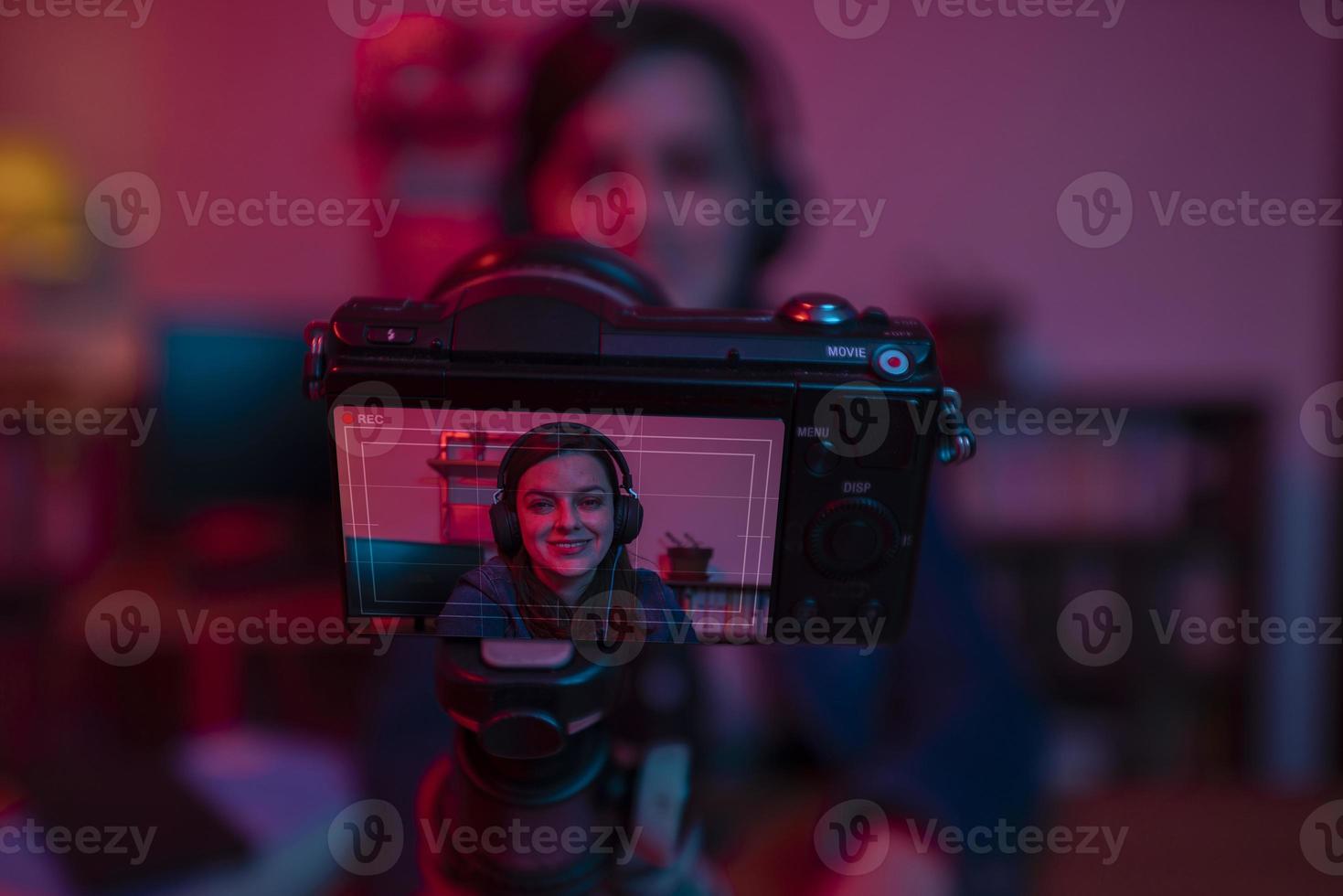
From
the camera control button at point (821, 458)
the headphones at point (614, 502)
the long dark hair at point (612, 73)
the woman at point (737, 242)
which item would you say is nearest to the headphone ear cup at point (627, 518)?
the headphones at point (614, 502)

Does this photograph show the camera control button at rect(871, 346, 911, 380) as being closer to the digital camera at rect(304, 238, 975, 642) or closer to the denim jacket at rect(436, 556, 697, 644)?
the digital camera at rect(304, 238, 975, 642)

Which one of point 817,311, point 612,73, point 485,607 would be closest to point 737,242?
point 612,73

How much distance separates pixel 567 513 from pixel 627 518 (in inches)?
1.5

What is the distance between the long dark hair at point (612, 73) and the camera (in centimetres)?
113

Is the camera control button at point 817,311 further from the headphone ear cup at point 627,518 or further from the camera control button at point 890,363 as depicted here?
the headphone ear cup at point 627,518

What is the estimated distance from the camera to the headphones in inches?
19.7

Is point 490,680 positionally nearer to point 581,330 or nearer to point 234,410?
point 581,330

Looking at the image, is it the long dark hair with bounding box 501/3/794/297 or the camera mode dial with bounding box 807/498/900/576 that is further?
the long dark hair with bounding box 501/3/794/297

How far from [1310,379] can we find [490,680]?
7.39 ft

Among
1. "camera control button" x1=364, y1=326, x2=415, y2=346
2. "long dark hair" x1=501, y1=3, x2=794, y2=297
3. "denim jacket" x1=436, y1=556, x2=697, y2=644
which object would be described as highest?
"long dark hair" x1=501, y1=3, x2=794, y2=297

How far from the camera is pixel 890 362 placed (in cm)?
52

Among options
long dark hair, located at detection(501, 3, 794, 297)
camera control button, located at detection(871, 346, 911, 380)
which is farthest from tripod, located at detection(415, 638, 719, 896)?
long dark hair, located at detection(501, 3, 794, 297)

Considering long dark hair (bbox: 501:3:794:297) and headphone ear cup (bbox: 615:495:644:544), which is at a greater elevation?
long dark hair (bbox: 501:3:794:297)

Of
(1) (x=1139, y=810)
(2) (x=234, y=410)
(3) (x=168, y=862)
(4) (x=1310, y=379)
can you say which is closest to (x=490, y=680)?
(3) (x=168, y=862)
